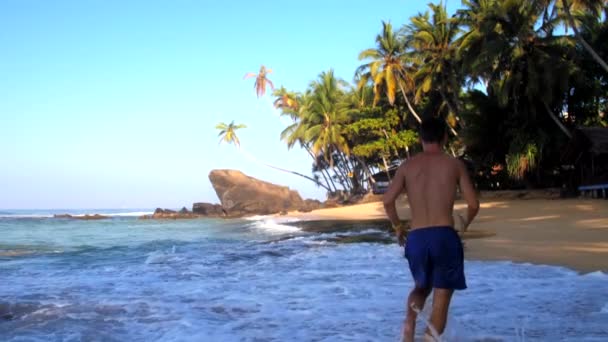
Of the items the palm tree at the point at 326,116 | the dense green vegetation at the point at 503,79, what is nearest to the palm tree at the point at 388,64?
the dense green vegetation at the point at 503,79

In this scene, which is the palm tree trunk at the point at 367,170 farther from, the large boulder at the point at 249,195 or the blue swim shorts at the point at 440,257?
the blue swim shorts at the point at 440,257

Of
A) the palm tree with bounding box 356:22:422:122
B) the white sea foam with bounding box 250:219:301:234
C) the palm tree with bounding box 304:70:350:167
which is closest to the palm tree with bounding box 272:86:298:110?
the palm tree with bounding box 304:70:350:167

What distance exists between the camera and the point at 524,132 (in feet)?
74.3

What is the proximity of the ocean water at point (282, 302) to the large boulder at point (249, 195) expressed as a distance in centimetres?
3373

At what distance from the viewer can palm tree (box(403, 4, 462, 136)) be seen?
27.3 metres

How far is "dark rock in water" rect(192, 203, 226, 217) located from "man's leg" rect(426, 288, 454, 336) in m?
42.1

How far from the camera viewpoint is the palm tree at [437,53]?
89.6 ft

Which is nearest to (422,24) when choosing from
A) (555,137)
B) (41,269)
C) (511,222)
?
(555,137)

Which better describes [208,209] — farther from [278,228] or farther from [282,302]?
[282,302]

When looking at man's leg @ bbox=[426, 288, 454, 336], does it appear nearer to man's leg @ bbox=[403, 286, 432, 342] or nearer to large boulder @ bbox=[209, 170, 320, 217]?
man's leg @ bbox=[403, 286, 432, 342]

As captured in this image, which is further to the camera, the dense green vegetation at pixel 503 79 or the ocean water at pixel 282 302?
the dense green vegetation at pixel 503 79

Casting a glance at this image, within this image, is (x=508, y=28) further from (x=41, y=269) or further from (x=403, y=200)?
(x=41, y=269)

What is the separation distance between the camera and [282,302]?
5.68 metres

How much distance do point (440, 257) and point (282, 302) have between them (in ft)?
9.45
